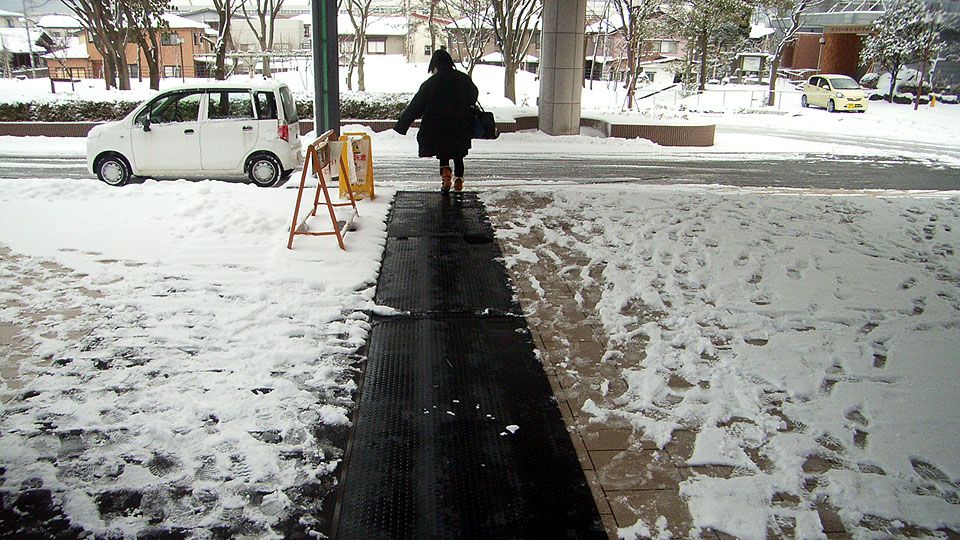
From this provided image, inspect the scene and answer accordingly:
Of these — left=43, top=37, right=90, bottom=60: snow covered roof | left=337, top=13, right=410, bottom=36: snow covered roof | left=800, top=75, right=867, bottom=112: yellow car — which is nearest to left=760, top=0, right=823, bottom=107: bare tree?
left=800, top=75, right=867, bottom=112: yellow car

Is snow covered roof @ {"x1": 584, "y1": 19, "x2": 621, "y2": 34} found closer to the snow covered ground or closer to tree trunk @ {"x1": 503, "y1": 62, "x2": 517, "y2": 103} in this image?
tree trunk @ {"x1": 503, "y1": 62, "x2": 517, "y2": 103}

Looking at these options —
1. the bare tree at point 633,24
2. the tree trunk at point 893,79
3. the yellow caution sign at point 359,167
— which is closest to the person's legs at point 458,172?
the yellow caution sign at point 359,167

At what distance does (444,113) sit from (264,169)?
12.2 ft

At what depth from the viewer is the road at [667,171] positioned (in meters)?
11.7

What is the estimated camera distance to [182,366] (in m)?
4.04

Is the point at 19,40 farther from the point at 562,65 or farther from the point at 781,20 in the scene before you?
the point at 781,20

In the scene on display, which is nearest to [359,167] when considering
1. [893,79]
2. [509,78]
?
[509,78]

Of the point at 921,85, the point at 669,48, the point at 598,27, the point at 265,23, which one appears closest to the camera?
the point at 921,85

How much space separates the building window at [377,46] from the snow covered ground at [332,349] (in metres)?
49.2

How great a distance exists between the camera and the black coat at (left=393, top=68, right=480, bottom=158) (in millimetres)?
8148

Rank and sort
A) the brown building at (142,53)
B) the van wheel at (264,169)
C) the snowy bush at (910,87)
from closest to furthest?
the van wheel at (264,169), the snowy bush at (910,87), the brown building at (142,53)

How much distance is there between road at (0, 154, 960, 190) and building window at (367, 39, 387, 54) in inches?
1731

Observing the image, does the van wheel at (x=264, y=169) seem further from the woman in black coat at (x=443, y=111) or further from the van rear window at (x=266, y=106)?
the woman in black coat at (x=443, y=111)

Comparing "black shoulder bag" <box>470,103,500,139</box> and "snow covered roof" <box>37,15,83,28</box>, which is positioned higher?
"snow covered roof" <box>37,15,83,28</box>
